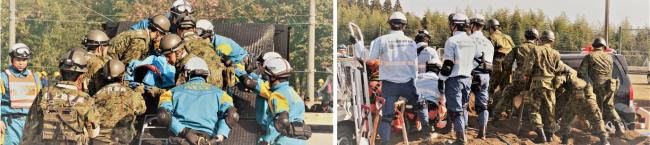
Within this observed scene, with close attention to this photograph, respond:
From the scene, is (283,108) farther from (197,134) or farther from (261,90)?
(197,134)

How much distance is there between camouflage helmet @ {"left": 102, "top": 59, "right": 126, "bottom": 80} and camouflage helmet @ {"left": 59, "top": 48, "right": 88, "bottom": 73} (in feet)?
0.52

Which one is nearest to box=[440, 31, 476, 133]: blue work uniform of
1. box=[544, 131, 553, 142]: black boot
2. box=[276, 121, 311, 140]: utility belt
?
box=[544, 131, 553, 142]: black boot

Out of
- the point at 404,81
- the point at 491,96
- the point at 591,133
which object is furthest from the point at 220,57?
the point at 591,133

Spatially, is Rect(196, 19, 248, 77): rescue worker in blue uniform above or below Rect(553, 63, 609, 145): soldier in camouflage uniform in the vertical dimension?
above

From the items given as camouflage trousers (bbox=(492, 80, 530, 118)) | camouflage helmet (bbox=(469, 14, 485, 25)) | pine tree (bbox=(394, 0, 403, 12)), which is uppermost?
pine tree (bbox=(394, 0, 403, 12))

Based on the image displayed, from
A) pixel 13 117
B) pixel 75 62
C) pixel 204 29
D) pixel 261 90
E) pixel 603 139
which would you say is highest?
pixel 204 29

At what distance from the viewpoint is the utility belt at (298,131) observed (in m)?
6.72

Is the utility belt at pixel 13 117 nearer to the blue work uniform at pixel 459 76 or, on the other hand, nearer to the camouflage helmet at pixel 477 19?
the blue work uniform at pixel 459 76

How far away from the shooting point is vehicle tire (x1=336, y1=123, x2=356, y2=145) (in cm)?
688


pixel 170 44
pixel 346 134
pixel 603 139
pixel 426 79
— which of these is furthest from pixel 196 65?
pixel 603 139

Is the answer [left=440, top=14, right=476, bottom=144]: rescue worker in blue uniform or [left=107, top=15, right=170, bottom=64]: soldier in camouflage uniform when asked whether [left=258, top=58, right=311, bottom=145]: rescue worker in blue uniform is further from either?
[left=440, top=14, right=476, bottom=144]: rescue worker in blue uniform

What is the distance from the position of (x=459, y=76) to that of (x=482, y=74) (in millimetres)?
173

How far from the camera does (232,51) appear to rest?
6.88 metres

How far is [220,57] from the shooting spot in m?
6.86
